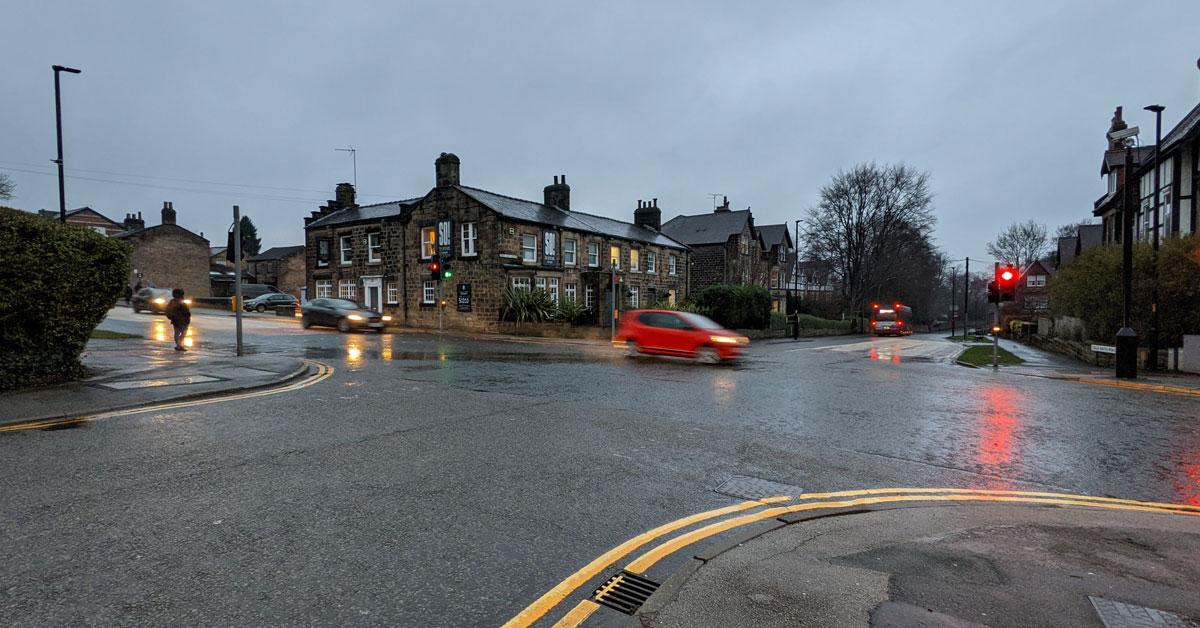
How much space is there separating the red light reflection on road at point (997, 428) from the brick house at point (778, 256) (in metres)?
51.3

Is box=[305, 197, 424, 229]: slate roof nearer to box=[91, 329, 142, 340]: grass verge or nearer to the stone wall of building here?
box=[91, 329, 142, 340]: grass verge

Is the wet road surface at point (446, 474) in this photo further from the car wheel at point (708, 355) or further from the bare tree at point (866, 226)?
the bare tree at point (866, 226)

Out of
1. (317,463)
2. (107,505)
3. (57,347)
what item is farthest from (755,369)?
(57,347)

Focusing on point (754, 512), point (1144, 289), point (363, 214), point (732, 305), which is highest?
point (363, 214)

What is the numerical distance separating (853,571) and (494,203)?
30752 mm

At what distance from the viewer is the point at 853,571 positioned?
3.67m

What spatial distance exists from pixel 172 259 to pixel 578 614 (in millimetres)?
67646

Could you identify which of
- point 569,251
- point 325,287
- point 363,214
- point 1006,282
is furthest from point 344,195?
A: point 1006,282

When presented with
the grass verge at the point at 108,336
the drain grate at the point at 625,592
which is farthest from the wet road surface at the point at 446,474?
the grass verge at the point at 108,336

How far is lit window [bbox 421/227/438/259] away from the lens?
33188 mm

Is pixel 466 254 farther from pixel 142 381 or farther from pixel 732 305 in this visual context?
pixel 142 381

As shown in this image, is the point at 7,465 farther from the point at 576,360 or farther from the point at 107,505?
the point at 576,360

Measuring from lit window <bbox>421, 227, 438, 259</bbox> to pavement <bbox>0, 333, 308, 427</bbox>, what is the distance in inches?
706

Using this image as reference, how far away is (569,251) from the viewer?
34906 millimetres
